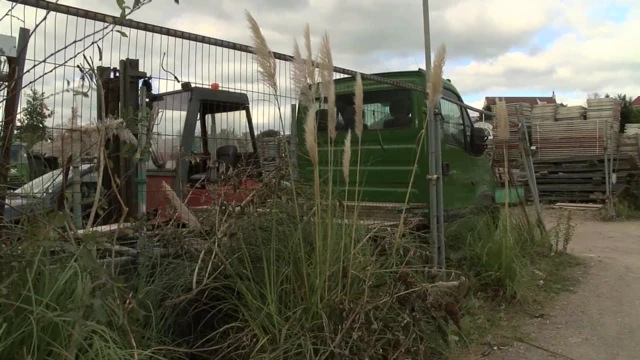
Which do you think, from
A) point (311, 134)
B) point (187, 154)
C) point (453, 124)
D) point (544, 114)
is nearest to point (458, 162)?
point (453, 124)

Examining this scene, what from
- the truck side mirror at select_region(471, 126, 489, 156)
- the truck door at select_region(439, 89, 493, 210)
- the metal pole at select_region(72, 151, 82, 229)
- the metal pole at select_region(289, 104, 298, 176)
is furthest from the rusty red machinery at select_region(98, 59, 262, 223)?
the truck side mirror at select_region(471, 126, 489, 156)

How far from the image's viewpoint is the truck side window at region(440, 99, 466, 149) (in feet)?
20.2

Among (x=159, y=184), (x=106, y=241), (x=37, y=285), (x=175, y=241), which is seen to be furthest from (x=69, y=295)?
(x=159, y=184)

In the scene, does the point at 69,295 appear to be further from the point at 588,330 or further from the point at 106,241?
the point at 588,330

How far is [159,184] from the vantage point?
450 centimetres

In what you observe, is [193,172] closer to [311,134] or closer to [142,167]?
[142,167]

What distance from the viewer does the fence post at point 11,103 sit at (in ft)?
8.51

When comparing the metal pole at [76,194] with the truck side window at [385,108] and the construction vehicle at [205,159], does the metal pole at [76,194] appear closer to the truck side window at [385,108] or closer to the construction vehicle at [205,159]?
the construction vehicle at [205,159]

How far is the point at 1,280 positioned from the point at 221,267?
1.26 metres

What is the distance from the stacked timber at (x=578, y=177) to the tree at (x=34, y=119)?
16177 mm

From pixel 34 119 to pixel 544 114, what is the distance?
741 inches

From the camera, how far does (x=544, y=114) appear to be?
19.1m

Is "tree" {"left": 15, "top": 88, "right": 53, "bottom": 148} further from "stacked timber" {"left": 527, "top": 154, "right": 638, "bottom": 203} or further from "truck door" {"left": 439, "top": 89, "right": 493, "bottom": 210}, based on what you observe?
"stacked timber" {"left": 527, "top": 154, "right": 638, "bottom": 203}

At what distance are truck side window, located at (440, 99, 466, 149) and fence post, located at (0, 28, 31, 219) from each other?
4.32 m
